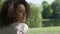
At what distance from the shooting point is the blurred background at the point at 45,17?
4.03ft

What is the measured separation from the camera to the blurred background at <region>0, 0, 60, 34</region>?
1229mm

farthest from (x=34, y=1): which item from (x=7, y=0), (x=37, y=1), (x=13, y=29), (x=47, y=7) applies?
(x=13, y=29)

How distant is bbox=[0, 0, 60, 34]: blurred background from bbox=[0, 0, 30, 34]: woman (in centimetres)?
43

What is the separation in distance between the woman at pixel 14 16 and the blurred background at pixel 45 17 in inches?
16.8

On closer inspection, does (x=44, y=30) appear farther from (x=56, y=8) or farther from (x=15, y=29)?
(x=15, y=29)

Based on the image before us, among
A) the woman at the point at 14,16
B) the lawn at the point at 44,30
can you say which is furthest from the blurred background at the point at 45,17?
the woman at the point at 14,16

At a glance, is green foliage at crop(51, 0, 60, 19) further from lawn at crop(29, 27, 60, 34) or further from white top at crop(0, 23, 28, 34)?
white top at crop(0, 23, 28, 34)

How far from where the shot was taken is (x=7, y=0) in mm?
799

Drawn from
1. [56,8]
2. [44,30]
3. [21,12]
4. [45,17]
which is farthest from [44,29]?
[21,12]

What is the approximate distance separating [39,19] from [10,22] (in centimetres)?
54

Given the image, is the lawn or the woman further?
the lawn

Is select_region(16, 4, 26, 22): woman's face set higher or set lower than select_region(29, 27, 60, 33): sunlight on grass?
higher

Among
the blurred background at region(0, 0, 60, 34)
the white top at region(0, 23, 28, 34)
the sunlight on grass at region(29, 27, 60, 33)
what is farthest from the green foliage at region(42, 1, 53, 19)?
the white top at region(0, 23, 28, 34)

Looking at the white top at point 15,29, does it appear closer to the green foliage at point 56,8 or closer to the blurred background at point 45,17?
the blurred background at point 45,17
